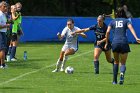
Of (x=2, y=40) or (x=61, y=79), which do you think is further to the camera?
(x=2, y=40)

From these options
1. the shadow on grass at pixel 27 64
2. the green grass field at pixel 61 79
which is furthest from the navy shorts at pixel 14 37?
the shadow on grass at pixel 27 64

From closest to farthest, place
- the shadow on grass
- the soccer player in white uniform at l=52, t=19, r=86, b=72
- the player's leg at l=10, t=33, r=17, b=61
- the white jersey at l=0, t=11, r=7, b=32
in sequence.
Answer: the soccer player in white uniform at l=52, t=19, r=86, b=72
the white jersey at l=0, t=11, r=7, b=32
the shadow on grass
the player's leg at l=10, t=33, r=17, b=61

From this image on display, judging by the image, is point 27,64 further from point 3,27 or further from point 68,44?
point 68,44

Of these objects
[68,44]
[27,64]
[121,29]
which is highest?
[121,29]

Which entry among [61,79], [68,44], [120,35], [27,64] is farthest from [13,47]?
[120,35]

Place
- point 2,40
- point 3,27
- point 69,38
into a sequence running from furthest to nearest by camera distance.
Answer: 1. point 2,40
2. point 3,27
3. point 69,38

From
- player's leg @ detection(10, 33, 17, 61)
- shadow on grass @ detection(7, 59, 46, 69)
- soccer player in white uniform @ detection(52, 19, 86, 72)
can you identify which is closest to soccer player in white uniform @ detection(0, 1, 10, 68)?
shadow on grass @ detection(7, 59, 46, 69)

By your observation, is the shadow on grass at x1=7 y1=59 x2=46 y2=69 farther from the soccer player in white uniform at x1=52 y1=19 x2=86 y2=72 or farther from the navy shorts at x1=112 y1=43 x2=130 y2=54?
the navy shorts at x1=112 y1=43 x2=130 y2=54

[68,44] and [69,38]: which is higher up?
[69,38]

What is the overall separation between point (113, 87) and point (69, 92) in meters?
1.46

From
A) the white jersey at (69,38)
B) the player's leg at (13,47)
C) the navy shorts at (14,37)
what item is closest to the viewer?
the white jersey at (69,38)

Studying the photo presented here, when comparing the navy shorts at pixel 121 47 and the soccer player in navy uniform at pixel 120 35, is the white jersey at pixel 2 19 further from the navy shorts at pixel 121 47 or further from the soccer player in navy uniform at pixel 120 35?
the navy shorts at pixel 121 47

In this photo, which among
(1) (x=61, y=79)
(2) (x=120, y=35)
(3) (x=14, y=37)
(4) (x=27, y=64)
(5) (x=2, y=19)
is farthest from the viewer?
(3) (x=14, y=37)

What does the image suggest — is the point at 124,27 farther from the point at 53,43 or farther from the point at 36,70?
the point at 53,43
